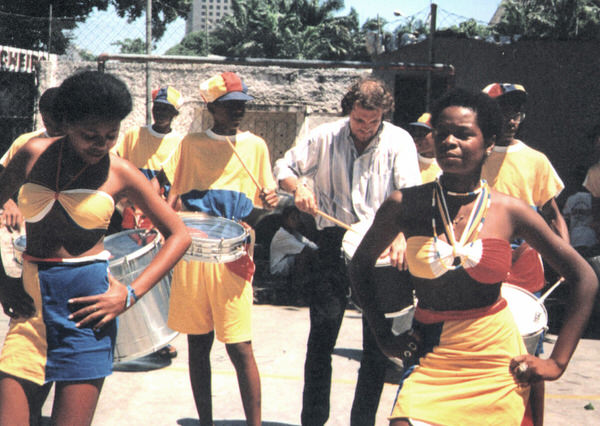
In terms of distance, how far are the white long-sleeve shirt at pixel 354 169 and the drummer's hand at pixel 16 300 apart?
72.2 inches

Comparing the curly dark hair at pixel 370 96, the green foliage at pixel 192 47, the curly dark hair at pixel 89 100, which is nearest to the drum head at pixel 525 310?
the curly dark hair at pixel 370 96

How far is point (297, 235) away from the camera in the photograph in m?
4.83

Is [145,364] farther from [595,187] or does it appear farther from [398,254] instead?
[595,187]

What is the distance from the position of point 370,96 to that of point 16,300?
2108 mm

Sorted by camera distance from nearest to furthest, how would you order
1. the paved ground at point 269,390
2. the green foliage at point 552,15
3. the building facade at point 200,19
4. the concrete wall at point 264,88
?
the paved ground at point 269,390, the concrete wall at point 264,88, the building facade at point 200,19, the green foliage at point 552,15

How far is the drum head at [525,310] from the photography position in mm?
3445

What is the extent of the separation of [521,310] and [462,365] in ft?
2.95

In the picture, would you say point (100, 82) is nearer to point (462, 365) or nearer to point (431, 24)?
point (462, 365)

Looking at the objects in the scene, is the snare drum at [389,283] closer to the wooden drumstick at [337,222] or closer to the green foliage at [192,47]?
the wooden drumstick at [337,222]

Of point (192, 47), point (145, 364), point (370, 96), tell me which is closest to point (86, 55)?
point (145, 364)

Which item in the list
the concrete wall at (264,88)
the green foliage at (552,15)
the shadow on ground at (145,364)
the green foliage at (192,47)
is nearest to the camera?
the shadow on ground at (145,364)

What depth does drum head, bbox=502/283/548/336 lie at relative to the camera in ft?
11.3

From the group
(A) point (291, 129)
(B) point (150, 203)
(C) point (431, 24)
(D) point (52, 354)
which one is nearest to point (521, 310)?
(B) point (150, 203)

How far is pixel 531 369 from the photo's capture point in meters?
2.66
